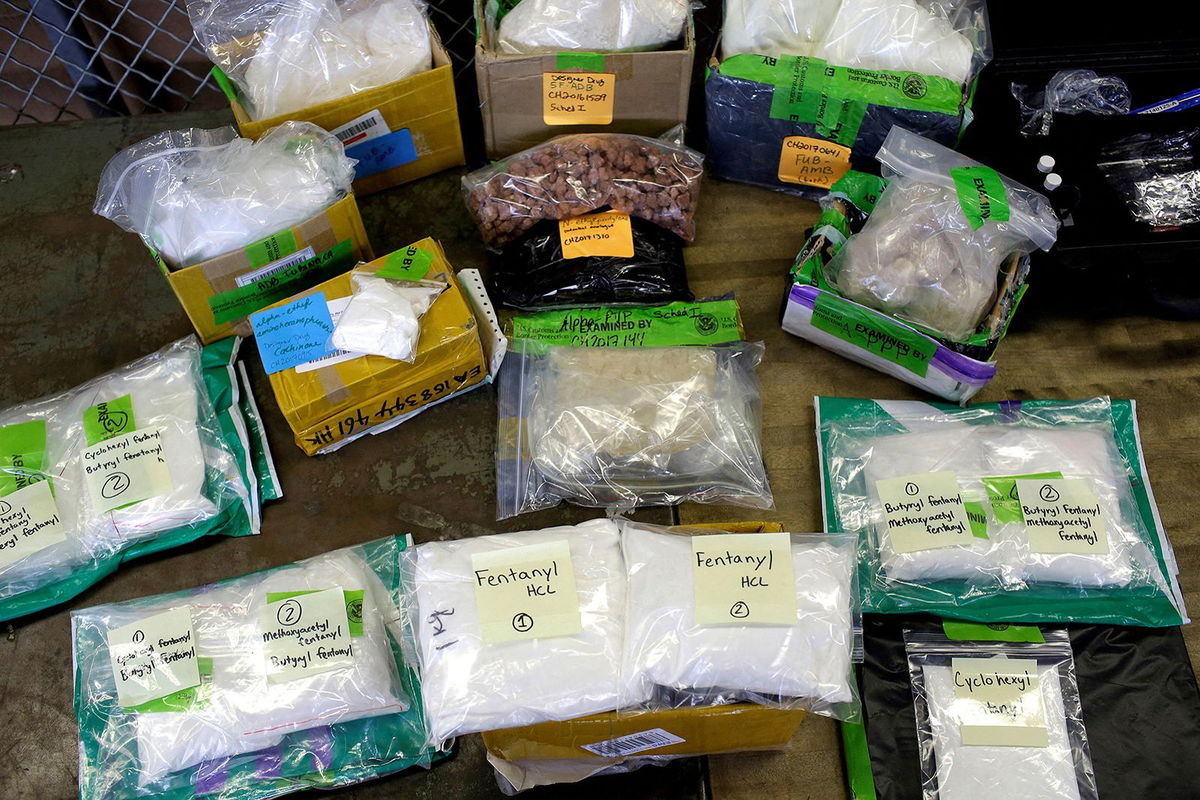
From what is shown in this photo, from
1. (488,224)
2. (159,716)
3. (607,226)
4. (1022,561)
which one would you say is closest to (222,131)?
(488,224)

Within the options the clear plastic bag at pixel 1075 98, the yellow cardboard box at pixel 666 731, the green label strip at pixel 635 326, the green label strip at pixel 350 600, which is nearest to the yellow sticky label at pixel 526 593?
the yellow cardboard box at pixel 666 731

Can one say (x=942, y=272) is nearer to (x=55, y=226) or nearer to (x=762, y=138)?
(x=762, y=138)

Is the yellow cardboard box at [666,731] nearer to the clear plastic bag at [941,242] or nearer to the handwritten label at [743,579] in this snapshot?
the handwritten label at [743,579]

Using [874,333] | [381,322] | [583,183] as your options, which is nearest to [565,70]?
[583,183]

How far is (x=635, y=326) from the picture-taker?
142 centimetres

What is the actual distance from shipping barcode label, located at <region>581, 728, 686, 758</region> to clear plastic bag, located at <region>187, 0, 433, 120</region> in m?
1.08

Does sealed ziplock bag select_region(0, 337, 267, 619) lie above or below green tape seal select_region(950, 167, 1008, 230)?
below

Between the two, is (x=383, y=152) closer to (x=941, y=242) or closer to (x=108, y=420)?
(x=108, y=420)

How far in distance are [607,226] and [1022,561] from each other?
83cm

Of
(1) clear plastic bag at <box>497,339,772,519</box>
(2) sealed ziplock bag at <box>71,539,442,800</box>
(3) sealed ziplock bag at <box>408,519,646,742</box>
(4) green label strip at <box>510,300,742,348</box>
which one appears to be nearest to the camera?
(3) sealed ziplock bag at <box>408,519,646,742</box>

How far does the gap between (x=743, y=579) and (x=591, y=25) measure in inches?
37.1

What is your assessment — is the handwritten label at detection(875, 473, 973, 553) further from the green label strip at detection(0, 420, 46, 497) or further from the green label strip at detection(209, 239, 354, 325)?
the green label strip at detection(0, 420, 46, 497)

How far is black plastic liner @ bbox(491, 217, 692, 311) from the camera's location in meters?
1.44

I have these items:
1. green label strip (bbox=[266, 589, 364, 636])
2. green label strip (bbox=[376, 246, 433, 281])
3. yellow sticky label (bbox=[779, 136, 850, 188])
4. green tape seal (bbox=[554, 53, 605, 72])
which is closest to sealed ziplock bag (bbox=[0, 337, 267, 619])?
green label strip (bbox=[266, 589, 364, 636])
